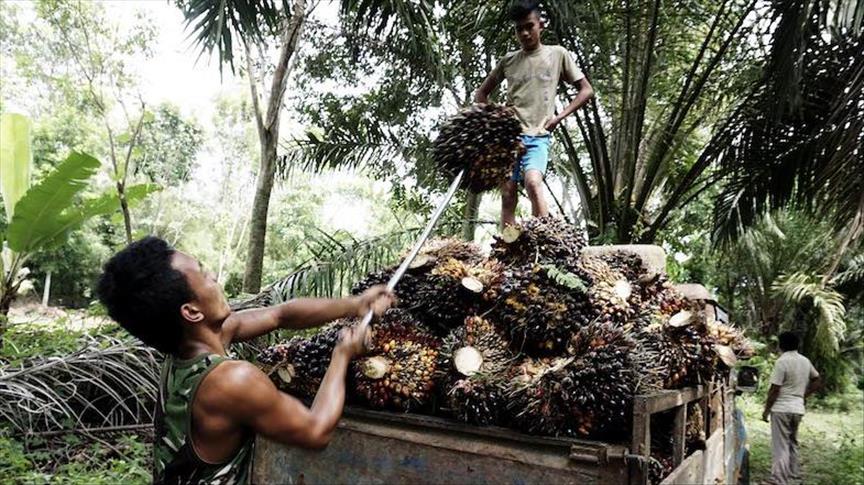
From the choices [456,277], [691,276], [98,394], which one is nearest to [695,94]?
[456,277]

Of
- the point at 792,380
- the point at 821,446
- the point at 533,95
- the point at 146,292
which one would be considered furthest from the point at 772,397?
the point at 146,292

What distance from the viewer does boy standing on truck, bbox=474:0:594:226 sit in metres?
3.48

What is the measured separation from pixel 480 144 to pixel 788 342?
15.1 ft

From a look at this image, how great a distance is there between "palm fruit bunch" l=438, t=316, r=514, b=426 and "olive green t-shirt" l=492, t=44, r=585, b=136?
1.56 m

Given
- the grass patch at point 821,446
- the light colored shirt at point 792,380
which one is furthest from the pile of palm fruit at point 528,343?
the grass patch at point 821,446

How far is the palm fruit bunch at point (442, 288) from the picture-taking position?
8.22 feet

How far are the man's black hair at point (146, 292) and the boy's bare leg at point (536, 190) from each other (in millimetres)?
2211

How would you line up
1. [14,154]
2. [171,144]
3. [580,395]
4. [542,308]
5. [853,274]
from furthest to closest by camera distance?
[171,144], [853,274], [14,154], [542,308], [580,395]

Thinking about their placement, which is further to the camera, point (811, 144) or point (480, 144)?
point (811, 144)

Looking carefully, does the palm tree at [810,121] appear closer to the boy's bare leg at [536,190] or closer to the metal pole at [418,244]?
the boy's bare leg at [536,190]

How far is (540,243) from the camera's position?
2.65m

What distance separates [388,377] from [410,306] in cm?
49

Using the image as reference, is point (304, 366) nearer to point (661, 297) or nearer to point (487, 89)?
point (661, 297)

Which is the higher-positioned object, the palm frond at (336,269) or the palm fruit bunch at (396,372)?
the palm frond at (336,269)
